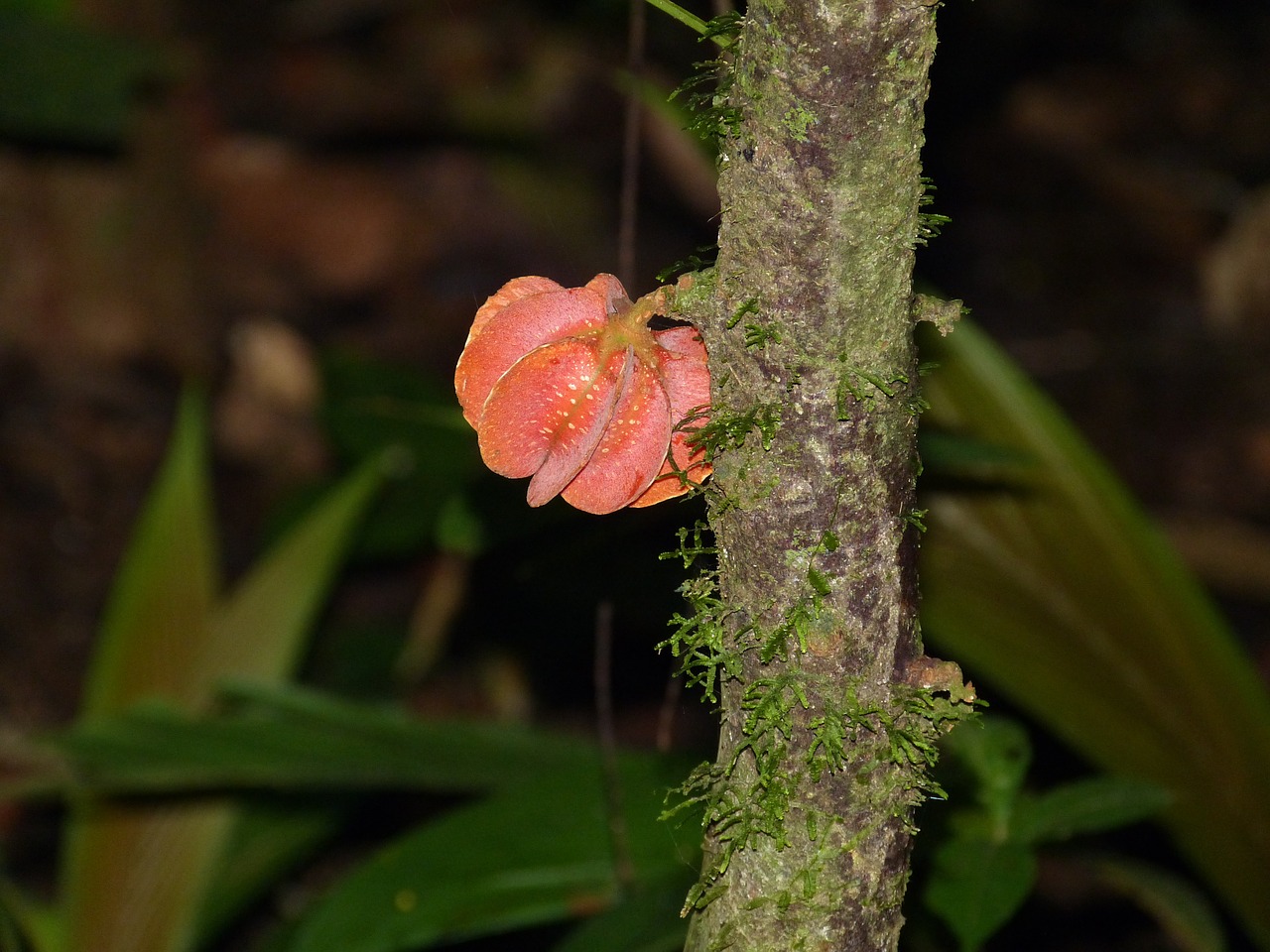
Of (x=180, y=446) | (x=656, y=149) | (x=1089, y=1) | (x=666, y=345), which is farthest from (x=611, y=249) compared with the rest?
(x=666, y=345)

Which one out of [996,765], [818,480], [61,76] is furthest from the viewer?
[61,76]

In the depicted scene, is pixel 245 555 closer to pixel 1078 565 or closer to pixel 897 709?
pixel 1078 565

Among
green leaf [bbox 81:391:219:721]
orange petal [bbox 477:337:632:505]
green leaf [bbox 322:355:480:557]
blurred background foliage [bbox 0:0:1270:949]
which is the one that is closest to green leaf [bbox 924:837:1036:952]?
blurred background foliage [bbox 0:0:1270:949]

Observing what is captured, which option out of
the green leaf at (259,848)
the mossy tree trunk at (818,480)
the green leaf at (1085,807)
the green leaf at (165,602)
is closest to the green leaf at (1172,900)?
the green leaf at (1085,807)

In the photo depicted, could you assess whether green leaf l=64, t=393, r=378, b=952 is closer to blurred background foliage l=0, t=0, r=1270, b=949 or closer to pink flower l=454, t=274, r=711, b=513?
blurred background foliage l=0, t=0, r=1270, b=949

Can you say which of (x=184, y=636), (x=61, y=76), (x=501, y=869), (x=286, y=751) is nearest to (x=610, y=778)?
(x=501, y=869)

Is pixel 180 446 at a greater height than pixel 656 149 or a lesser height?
lesser

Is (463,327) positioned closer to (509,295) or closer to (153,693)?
(153,693)
